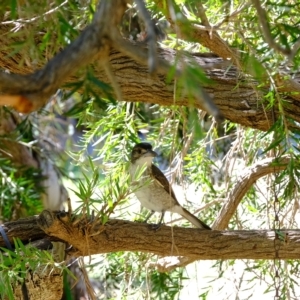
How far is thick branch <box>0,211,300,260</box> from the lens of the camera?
1598 millimetres

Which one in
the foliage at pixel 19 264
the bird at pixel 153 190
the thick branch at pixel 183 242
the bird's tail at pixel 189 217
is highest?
the bird at pixel 153 190

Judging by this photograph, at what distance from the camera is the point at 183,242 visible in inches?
65.9

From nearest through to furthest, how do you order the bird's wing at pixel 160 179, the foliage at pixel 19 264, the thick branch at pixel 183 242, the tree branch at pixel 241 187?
the foliage at pixel 19 264
the thick branch at pixel 183 242
the tree branch at pixel 241 187
the bird's wing at pixel 160 179

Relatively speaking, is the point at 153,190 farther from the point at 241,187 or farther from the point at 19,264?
the point at 19,264

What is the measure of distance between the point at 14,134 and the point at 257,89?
6.21 ft

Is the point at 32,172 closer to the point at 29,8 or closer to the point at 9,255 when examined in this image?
the point at 9,255

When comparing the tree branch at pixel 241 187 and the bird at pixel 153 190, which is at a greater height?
the bird at pixel 153 190

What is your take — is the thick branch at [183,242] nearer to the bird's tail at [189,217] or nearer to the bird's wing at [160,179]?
the bird's tail at [189,217]

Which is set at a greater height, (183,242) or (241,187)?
(241,187)

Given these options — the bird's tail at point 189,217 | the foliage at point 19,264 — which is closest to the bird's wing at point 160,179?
the bird's tail at point 189,217

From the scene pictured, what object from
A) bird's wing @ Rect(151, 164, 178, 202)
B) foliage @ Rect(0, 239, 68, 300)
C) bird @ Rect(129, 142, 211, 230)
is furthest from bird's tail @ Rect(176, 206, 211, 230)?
foliage @ Rect(0, 239, 68, 300)

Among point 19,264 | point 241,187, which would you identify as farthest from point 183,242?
point 19,264

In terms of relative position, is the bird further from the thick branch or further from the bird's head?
the thick branch

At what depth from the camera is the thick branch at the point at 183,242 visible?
160cm
